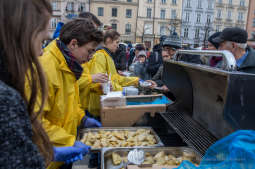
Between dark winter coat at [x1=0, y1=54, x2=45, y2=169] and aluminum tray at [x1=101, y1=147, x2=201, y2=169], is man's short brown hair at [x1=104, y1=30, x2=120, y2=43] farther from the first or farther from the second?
dark winter coat at [x1=0, y1=54, x2=45, y2=169]

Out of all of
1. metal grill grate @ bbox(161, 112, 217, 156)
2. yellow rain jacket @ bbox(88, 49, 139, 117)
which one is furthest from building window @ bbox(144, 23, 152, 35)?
metal grill grate @ bbox(161, 112, 217, 156)

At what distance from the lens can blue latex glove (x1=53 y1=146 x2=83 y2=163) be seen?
1.39 metres

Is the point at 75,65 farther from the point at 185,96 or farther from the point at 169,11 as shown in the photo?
the point at 169,11

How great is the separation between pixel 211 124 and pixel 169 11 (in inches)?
1709

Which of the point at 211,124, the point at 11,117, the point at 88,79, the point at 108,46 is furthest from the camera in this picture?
the point at 108,46

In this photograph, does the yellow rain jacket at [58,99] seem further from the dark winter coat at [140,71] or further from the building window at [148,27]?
the building window at [148,27]

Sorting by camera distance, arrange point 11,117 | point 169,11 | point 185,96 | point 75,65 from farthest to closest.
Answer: point 169,11, point 185,96, point 75,65, point 11,117

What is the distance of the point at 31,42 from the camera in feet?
2.14

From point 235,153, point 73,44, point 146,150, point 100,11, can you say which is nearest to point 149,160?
point 146,150

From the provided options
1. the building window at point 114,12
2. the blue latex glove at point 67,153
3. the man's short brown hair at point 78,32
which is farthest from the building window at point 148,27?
the blue latex glove at point 67,153

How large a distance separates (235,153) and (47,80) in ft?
3.61

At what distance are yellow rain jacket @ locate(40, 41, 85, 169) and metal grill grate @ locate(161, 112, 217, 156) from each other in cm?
94

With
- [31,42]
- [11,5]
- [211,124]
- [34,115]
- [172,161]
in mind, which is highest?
[11,5]

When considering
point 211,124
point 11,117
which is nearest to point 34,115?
point 11,117
